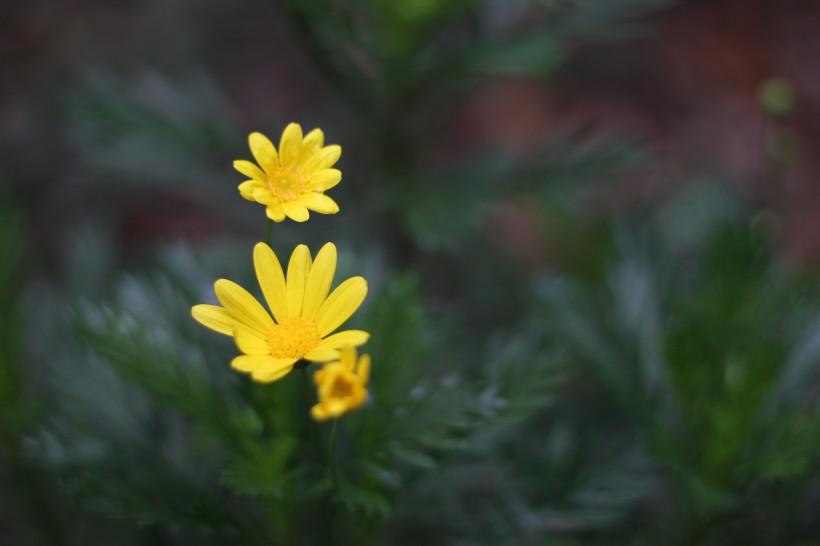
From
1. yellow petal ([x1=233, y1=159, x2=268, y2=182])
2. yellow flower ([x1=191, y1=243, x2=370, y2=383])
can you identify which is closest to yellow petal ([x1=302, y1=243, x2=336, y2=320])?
yellow flower ([x1=191, y1=243, x2=370, y2=383])

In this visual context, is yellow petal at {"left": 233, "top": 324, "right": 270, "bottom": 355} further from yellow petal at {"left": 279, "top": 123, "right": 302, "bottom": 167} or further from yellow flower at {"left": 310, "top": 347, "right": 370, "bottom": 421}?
yellow petal at {"left": 279, "top": 123, "right": 302, "bottom": 167}

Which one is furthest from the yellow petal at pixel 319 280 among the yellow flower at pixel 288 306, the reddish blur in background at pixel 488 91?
the reddish blur in background at pixel 488 91

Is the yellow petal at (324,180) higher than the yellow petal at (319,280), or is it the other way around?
the yellow petal at (324,180)

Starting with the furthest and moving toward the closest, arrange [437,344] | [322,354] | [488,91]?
[488,91], [437,344], [322,354]

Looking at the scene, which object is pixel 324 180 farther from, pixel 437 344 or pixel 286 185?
pixel 437 344

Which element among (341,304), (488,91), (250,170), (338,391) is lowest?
(338,391)

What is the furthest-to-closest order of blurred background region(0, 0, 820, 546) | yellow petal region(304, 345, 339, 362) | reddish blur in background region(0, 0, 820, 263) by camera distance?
reddish blur in background region(0, 0, 820, 263), blurred background region(0, 0, 820, 546), yellow petal region(304, 345, 339, 362)

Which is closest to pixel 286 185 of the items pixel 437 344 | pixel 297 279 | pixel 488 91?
pixel 297 279

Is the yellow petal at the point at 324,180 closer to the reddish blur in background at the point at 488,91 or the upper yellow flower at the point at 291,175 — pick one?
the upper yellow flower at the point at 291,175
